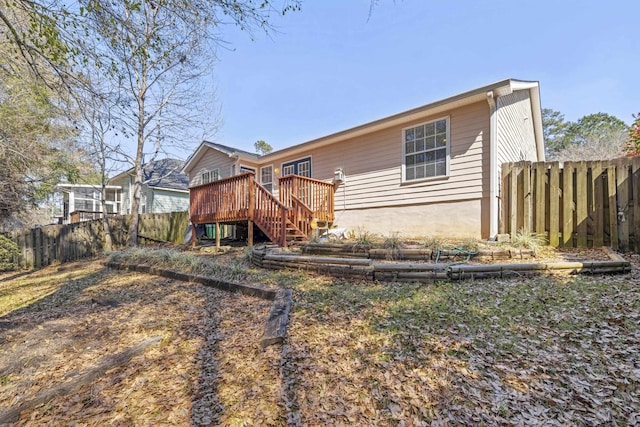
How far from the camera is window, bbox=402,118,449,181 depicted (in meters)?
7.07

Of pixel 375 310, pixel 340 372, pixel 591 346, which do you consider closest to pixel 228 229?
pixel 375 310

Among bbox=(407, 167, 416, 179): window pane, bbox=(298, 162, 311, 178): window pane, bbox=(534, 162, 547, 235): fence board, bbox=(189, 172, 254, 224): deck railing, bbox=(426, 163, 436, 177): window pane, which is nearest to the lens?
bbox=(534, 162, 547, 235): fence board

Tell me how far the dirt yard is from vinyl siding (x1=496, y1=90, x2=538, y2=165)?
4225 mm

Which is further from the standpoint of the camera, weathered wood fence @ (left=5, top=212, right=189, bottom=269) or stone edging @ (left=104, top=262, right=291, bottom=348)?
weathered wood fence @ (left=5, top=212, right=189, bottom=269)

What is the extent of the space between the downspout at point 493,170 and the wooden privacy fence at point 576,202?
0.49ft

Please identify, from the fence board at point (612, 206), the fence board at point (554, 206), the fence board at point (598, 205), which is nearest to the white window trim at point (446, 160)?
the fence board at point (554, 206)

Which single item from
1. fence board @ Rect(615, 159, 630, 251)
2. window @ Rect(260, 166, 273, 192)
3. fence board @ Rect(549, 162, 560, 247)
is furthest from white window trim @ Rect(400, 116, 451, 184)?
window @ Rect(260, 166, 273, 192)

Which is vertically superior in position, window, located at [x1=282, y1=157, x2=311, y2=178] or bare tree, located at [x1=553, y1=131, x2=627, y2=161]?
bare tree, located at [x1=553, y1=131, x2=627, y2=161]

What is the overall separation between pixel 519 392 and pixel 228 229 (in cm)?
1118

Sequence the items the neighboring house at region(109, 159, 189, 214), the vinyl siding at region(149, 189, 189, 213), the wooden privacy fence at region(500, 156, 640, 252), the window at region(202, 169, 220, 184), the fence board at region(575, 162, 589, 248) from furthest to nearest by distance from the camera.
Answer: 1. the vinyl siding at region(149, 189, 189, 213)
2. the neighboring house at region(109, 159, 189, 214)
3. the window at region(202, 169, 220, 184)
4. the fence board at region(575, 162, 589, 248)
5. the wooden privacy fence at region(500, 156, 640, 252)

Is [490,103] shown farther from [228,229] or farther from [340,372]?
[228,229]

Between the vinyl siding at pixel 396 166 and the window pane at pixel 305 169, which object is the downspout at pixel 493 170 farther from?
the window pane at pixel 305 169

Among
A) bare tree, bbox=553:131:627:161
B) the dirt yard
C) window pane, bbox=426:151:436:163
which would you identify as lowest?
the dirt yard

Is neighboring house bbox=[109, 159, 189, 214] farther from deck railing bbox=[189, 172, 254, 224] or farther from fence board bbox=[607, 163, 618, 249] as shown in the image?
fence board bbox=[607, 163, 618, 249]
